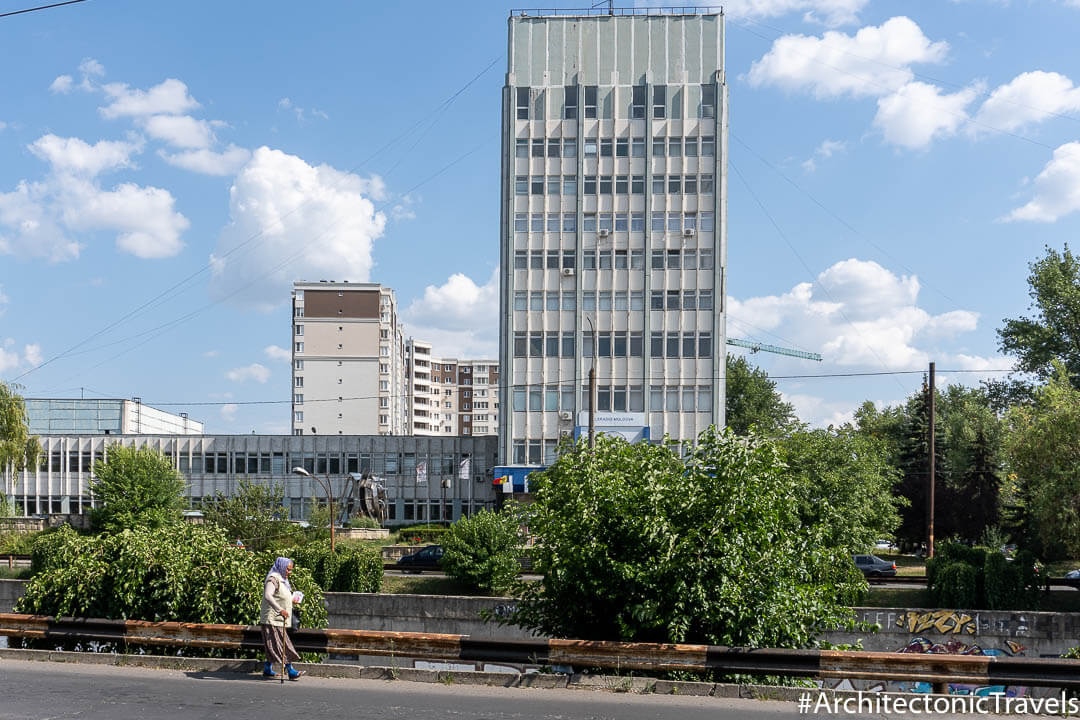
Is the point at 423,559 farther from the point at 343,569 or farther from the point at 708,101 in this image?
the point at 708,101

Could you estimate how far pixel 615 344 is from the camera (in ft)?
211

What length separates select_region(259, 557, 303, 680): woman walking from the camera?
1213 cm

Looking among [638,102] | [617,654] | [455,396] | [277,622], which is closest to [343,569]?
[277,622]

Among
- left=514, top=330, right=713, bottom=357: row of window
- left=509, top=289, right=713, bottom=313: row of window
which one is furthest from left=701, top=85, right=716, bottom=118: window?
left=514, top=330, right=713, bottom=357: row of window

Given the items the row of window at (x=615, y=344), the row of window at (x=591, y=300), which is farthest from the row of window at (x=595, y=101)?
the row of window at (x=615, y=344)

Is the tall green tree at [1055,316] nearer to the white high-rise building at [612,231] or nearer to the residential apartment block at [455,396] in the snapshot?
the white high-rise building at [612,231]

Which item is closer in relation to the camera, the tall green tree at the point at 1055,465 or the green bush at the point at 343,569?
the tall green tree at the point at 1055,465

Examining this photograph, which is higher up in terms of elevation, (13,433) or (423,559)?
(13,433)

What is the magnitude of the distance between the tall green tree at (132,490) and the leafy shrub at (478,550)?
17890 mm

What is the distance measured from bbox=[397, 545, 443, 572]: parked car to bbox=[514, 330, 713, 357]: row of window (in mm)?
23150

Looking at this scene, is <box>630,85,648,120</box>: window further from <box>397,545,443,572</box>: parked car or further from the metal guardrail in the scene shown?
the metal guardrail

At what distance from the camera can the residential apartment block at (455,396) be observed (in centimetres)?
17712

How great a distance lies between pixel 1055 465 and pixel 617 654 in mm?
26121

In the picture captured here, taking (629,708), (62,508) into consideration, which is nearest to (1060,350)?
(629,708)
